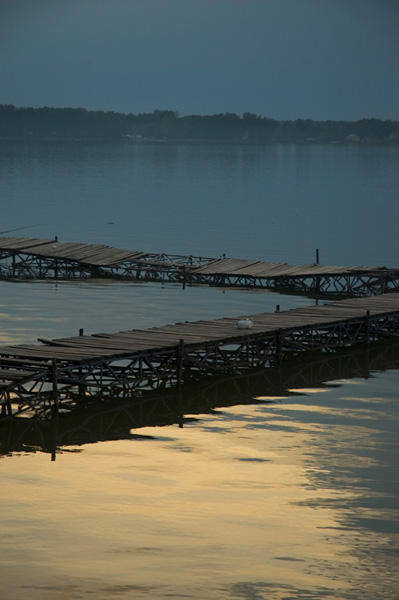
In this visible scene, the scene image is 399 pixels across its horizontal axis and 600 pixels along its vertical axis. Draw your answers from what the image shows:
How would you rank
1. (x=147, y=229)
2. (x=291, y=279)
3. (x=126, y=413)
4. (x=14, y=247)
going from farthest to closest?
1. (x=147, y=229)
2. (x=14, y=247)
3. (x=291, y=279)
4. (x=126, y=413)

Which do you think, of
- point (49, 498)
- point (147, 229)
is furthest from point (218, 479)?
point (147, 229)

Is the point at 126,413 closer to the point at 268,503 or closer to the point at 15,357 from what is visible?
the point at 15,357

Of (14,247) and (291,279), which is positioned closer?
(291,279)

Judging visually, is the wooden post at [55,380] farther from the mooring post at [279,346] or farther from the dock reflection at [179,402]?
the mooring post at [279,346]

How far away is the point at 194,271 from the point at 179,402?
32049 mm

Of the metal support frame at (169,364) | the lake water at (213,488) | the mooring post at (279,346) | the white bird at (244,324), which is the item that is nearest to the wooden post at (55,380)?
the metal support frame at (169,364)

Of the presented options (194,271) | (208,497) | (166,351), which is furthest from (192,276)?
(208,497)

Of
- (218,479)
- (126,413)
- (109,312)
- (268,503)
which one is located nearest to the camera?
(268,503)

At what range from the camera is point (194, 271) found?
239 ft

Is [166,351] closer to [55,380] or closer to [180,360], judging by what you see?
[180,360]

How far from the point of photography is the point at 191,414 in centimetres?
3997

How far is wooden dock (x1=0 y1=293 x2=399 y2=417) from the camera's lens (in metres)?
38.9

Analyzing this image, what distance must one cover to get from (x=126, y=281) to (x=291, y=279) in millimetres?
10879

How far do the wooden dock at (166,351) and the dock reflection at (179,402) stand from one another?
60cm
